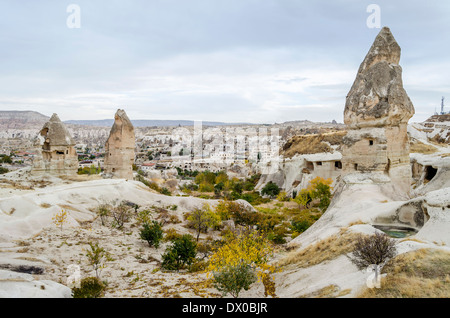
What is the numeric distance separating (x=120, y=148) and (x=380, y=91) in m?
13.8

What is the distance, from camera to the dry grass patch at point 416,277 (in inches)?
168

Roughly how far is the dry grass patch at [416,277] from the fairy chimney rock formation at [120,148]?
1603cm

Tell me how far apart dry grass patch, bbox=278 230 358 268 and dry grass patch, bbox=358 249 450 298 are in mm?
1494

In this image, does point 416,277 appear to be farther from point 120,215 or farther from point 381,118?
point 120,215

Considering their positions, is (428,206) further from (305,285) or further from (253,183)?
(253,183)

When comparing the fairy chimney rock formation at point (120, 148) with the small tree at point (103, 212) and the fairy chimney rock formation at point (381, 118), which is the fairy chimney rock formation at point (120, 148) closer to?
the small tree at point (103, 212)

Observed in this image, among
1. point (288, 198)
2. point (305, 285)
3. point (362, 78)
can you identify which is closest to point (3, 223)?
point (305, 285)

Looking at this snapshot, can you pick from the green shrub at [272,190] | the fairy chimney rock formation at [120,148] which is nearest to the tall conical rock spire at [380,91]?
the fairy chimney rock formation at [120,148]

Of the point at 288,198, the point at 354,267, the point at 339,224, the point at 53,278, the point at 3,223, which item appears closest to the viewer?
the point at 354,267

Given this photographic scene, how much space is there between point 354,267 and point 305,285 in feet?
3.18

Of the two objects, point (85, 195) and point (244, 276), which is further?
point (85, 195)

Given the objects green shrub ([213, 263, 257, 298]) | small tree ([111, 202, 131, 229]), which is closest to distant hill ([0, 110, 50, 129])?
small tree ([111, 202, 131, 229])

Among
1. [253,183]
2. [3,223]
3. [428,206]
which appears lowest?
[253,183]

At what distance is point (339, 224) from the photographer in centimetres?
839
